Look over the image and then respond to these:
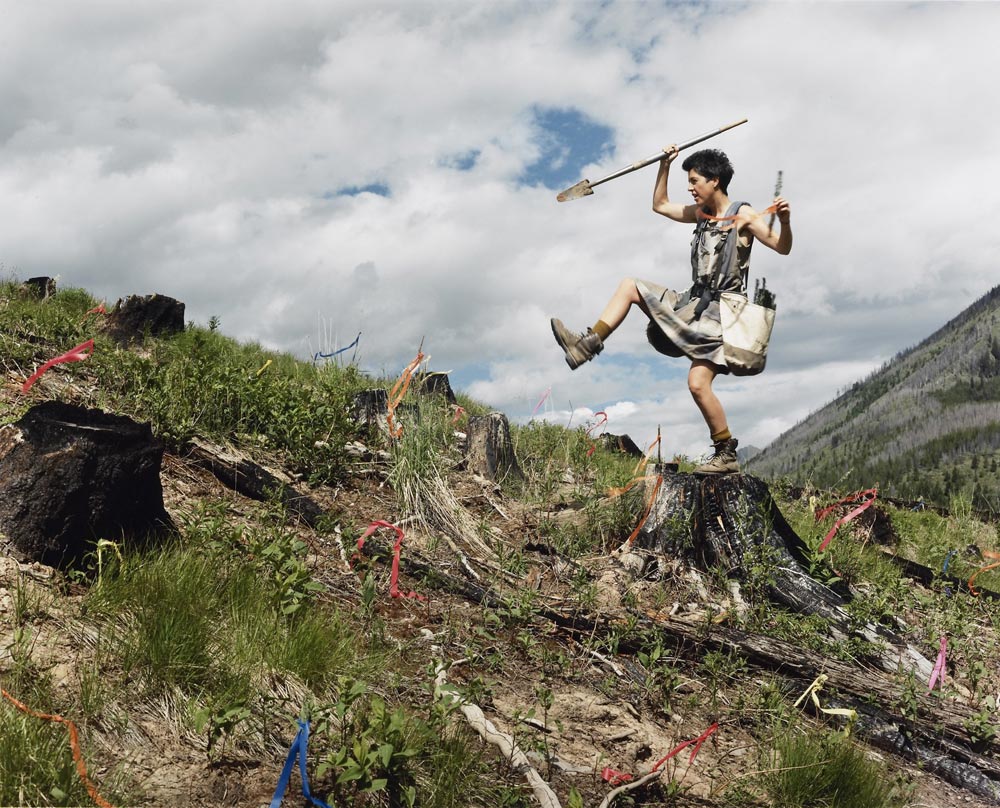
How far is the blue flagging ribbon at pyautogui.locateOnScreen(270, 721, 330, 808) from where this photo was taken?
8.57ft

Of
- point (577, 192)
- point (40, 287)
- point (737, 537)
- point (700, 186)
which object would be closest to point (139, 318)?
point (40, 287)

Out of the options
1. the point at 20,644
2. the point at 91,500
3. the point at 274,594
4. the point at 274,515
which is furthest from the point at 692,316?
the point at 20,644

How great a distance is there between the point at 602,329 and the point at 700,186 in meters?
1.46

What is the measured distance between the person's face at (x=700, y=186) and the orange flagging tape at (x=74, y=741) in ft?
18.2

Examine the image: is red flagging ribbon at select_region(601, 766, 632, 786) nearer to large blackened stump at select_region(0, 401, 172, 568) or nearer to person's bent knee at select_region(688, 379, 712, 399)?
large blackened stump at select_region(0, 401, 172, 568)

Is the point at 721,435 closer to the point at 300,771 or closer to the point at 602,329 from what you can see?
the point at 602,329

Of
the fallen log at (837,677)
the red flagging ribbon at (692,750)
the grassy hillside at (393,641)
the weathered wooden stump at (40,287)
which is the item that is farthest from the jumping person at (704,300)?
the weathered wooden stump at (40,287)

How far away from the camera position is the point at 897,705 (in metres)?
4.40

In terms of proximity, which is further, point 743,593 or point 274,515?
point 743,593

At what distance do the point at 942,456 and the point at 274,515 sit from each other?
13776 cm

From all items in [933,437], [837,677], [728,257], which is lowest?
[837,677]

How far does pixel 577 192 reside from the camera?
6.29m

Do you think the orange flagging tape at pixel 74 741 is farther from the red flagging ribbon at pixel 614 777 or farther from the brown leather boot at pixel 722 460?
the brown leather boot at pixel 722 460

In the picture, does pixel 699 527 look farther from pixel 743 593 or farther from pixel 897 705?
pixel 897 705
